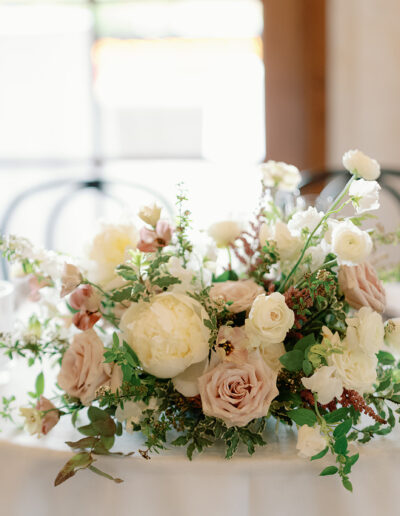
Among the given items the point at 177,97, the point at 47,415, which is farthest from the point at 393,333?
the point at 177,97

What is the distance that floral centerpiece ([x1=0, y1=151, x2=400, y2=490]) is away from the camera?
0.74m

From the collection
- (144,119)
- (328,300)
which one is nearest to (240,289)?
(328,300)

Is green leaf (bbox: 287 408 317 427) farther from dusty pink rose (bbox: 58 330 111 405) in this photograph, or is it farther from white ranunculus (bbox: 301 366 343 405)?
dusty pink rose (bbox: 58 330 111 405)

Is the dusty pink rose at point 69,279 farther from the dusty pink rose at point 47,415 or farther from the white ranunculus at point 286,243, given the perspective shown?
the white ranunculus at point 286,243

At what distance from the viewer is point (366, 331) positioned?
2.45 ft

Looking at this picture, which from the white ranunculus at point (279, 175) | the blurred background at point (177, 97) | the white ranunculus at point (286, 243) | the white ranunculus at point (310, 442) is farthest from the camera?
the blurred background at point (177, 97)

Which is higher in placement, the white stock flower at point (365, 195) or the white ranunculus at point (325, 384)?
the white stock flower at point (365, 195)

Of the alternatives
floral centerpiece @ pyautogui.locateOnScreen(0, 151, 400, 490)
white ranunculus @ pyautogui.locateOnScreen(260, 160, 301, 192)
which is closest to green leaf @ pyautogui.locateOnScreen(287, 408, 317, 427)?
floral centerpiece @ pyautogui.locateOnScreen(0, 151, 400, 490)

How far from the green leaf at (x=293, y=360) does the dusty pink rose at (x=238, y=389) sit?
2 centimetres

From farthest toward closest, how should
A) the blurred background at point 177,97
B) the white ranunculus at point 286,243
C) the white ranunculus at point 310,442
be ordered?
the blurred background at point 177,97 < the white ranunculus at point 286,243 < the white ranunculus at point 310,442

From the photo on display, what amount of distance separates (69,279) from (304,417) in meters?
0.31

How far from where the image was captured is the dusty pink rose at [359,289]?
0.79 m

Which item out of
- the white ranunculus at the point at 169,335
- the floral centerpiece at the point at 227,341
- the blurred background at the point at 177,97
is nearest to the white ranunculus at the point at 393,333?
the floral centerpiece at the point at 227,341

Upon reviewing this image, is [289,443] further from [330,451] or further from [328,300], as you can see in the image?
[328,300]
